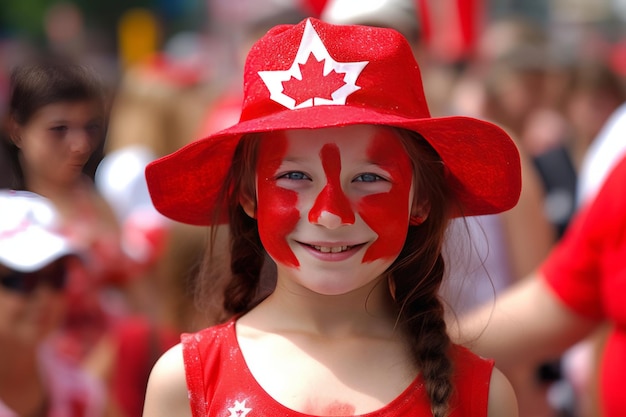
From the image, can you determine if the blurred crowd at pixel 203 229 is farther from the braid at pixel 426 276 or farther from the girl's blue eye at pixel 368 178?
the girl's blue eye at pixel 368 178

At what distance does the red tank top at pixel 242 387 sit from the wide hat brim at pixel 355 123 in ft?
0.95

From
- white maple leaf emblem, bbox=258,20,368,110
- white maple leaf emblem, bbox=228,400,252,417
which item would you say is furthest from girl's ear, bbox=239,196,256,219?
white maple leaf emblem, bbox=228,400,252,417

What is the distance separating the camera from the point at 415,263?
2.27 metres

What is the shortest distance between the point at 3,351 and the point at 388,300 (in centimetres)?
129

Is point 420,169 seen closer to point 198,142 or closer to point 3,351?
point 198,142

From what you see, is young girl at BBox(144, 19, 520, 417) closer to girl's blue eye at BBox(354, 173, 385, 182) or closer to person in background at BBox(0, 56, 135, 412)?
girl's blue eye at BBox(354, 173, 385, 182)

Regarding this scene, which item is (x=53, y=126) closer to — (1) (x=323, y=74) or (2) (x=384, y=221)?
(1) (x=323, y=74)

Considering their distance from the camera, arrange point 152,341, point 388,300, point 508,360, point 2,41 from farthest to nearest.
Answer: point 2,41
point 152,341
point 508,360
point 388,300

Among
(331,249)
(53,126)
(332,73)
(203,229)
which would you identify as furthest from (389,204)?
(203,229)

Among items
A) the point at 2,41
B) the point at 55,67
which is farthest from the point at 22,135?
the point at 2,41

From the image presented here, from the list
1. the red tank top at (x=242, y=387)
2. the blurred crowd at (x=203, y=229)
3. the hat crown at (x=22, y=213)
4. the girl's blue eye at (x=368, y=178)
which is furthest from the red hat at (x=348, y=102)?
the hat crown at (x=22, y=213)

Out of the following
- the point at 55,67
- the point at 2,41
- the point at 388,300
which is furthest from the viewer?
the point at 2,41

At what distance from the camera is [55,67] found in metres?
2.48

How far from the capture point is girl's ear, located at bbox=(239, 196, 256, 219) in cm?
221
